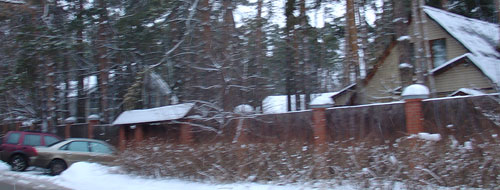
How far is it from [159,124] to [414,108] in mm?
7537

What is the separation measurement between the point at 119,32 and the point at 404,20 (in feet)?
32.9

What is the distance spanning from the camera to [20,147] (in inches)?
543

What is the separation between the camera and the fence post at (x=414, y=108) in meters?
8.70

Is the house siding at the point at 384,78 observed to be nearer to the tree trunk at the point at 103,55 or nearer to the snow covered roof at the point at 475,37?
the snow covered roof at the point at 475,37

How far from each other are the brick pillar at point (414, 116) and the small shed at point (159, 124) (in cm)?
570

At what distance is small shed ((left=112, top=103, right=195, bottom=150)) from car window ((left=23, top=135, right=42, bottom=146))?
8.26 ft

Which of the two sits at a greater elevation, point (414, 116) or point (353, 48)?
point (353, 48)

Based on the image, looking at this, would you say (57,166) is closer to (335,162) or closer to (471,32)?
(335,162)

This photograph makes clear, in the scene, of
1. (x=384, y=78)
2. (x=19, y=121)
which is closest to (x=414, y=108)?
(x=384, y=78)

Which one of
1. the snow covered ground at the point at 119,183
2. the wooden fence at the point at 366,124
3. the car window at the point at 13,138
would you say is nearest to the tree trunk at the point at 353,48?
the wooden fence at the point at 366,124

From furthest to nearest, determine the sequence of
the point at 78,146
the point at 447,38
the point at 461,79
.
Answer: the point at 447,38, the point at 461,79, the point at 78,146

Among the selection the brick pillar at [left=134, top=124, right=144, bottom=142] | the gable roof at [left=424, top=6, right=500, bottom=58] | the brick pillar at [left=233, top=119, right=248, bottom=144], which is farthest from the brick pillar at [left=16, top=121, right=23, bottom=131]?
the gable roof at [left=424, top=6, right=500, bottom=58]

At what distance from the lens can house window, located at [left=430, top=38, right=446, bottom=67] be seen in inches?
646

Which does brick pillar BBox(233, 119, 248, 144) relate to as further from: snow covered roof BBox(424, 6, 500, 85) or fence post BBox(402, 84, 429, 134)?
snow covered roof BBox(424, 6, 500, 85)
